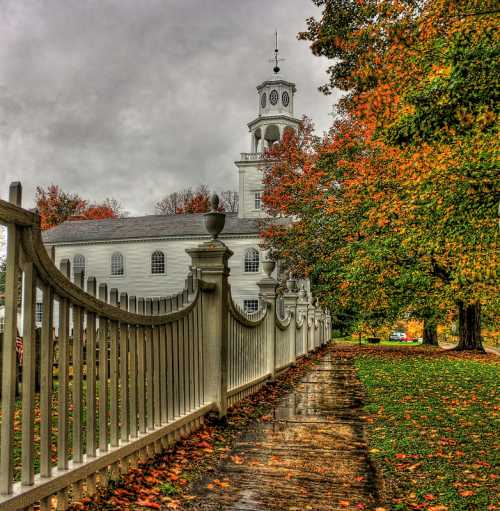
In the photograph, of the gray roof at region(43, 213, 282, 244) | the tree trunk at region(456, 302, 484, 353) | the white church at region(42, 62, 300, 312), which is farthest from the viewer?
the gray roof at region(43, 213, 282, 244)

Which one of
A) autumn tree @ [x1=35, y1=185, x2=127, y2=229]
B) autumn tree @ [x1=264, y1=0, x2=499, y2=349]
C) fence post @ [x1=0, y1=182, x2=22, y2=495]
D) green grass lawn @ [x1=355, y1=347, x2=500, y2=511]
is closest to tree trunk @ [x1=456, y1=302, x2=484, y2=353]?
autumn tree @ [x1=264, y1=0, x2=499, y2=349]

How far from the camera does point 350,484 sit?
391cm

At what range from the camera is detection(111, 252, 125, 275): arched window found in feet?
122

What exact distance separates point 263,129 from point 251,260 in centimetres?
1007

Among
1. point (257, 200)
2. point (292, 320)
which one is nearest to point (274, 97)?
point (257, 200)

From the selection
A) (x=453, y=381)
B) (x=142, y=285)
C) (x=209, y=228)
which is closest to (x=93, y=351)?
(x=209, y=228)

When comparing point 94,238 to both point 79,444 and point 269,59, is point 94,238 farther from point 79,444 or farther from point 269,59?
point 79,444

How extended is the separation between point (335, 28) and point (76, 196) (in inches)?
1833

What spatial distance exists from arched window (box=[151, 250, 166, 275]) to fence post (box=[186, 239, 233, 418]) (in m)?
31.0

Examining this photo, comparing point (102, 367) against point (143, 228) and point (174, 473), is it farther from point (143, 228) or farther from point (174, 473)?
point (143, 228)

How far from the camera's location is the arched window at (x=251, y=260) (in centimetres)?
3534

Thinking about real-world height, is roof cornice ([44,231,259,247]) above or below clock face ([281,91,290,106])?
below

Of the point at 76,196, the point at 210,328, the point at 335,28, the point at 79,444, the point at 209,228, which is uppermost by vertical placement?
the point at 76,196

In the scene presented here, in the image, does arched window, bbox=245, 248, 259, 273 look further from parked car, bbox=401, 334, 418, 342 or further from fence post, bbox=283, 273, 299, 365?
parked car, bbox=401, 334, 418, 342
